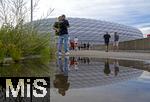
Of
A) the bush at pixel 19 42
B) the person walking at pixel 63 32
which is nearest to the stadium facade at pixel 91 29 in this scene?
the person walking at pixel 63 32

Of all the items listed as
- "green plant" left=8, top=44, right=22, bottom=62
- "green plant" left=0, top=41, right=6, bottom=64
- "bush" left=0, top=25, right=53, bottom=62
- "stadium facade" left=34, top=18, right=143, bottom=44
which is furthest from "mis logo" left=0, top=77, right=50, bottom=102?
"stadium facade" left=34, top=18, right=143, bottom=44

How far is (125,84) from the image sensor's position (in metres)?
7.03

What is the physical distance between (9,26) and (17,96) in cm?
842

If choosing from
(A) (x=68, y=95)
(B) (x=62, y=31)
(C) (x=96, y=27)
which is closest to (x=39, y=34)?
(B) (x=62, y=31)

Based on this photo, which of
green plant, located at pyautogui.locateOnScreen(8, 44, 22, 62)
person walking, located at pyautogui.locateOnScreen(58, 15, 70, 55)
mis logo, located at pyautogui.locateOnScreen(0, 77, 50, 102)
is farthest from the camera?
person walking, located at pyautogui.locateOnScreen(58, 15, 70, 55)

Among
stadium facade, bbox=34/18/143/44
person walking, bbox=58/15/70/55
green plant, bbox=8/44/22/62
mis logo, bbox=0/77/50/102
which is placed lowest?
mis logo, bbox=0/77/50/102

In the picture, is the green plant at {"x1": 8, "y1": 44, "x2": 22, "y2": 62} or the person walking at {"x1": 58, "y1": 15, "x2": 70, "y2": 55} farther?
the person walking at {"x1": 58, "y1": 15, "x2": 70, "y2": 55}

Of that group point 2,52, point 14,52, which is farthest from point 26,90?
point 14,52

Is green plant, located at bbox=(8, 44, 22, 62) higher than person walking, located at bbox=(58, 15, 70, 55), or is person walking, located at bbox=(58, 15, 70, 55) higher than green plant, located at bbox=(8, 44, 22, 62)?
person walking, located at bbox=(58, 15, 70, 55)

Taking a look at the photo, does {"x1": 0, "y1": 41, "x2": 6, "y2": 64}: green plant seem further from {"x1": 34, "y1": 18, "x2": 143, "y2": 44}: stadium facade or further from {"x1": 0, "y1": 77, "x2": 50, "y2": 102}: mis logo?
{"x1": 34, "y1": 18, "x2": 143, "y2": 44}: stadium facade

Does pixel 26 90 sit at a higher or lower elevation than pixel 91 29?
lower

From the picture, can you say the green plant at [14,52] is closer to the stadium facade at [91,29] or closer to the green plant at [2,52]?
the green plant at [2,52]

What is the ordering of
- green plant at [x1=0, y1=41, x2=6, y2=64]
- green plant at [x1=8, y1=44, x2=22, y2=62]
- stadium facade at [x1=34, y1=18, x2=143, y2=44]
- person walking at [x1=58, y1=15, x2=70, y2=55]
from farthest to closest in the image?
1. stadium facade at [x1=34, y1=18, x2=143, y2=44]
2. person walking at [x1=58, y1=15, x2=70, y2=55]
3. green plant at [x1=8, y1=44, x2=22, y2=62]
4. green plant at [x1=0, y1=41, x2=6, y2=64]

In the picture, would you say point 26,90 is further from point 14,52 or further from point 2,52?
point 14,52
